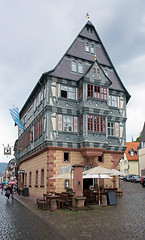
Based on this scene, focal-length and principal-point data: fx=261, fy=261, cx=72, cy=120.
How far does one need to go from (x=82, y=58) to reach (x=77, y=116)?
6.12m

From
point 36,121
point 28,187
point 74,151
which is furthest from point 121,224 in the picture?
point 28,187

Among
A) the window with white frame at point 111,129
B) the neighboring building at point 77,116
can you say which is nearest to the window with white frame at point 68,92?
the neighboring building at point 77,116

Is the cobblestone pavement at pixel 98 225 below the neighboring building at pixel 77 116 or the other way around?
below

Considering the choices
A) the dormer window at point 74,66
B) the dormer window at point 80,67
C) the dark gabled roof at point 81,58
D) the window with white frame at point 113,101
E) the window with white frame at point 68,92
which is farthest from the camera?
the window with white frame at point 113,101

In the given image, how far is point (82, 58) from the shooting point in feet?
86.7

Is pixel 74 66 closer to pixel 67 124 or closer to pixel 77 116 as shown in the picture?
pixel 77 116

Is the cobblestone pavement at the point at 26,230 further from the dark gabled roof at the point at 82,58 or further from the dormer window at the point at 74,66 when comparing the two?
the dormer window at the point at 74,66

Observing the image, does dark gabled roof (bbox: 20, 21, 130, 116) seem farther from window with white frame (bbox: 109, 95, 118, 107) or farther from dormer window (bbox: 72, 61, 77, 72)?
window with white frame (bbox: 109, 95, 118, 107)

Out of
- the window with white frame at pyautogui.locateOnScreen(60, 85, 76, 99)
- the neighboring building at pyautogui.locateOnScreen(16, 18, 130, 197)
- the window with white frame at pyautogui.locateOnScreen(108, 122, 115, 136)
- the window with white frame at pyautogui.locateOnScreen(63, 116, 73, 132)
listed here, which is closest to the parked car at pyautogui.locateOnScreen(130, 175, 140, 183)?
the neighboring building at pyautogui.locateOnScreen(16, 18, 130, 197)

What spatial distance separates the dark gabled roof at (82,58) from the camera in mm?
25133

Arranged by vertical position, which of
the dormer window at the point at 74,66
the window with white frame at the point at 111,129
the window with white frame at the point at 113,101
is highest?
the dormer window at the point at 74,66

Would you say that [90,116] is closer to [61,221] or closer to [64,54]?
[64,54]

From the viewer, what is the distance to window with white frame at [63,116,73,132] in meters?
24.1

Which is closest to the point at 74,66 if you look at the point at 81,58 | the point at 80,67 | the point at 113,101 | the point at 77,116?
the point at 80,67
